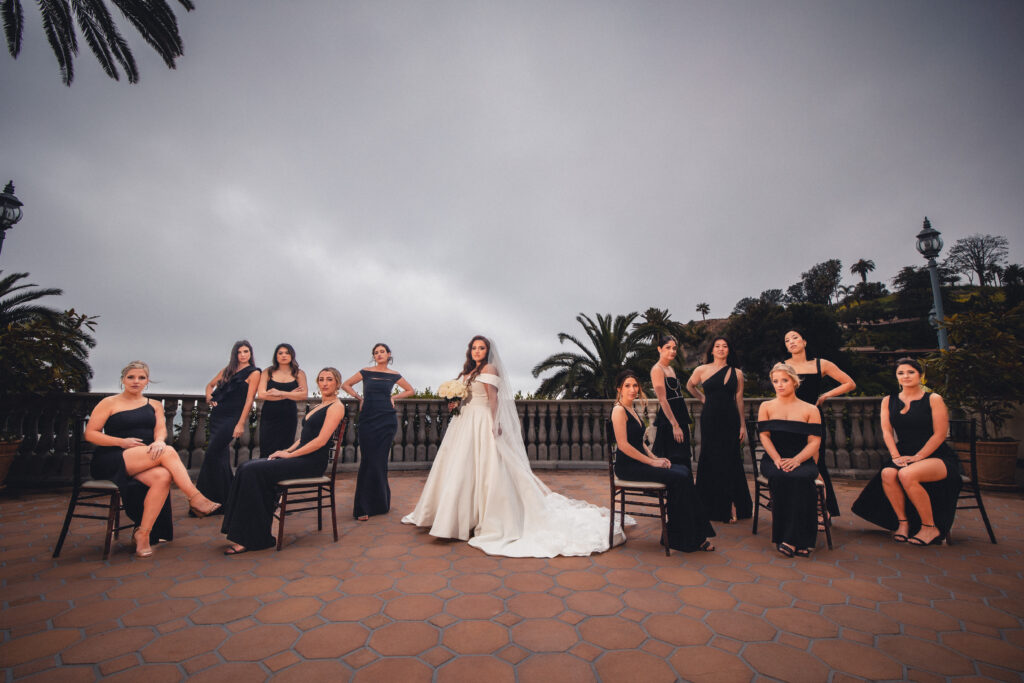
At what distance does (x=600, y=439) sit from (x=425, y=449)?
339 centimetres

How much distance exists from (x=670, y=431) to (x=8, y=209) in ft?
35.7

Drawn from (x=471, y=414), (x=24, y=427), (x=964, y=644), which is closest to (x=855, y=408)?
(x=964, y=644)

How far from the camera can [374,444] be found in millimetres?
5098

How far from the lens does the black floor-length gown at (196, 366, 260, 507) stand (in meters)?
5.04

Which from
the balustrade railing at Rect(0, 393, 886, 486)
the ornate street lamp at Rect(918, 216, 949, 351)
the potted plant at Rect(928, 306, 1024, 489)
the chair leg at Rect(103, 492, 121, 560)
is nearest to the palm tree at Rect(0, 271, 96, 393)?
the balustrade railing at Rect(0, 393, 886, 486)

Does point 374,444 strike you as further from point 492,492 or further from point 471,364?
point 492,492

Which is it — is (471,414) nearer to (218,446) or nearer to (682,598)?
(682,598)

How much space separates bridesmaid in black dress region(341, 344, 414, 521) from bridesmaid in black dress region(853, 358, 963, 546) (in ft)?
16.5

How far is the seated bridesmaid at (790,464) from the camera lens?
147 inches

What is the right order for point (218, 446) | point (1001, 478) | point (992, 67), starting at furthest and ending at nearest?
point (992, 67) → point (1001, 478) → point (218, 446)

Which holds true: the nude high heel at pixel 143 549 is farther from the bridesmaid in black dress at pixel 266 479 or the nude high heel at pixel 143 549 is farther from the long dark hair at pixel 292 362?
the long dark hair at pixel 292 362

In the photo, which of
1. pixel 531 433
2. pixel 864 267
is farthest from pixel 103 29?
pixel 864 267

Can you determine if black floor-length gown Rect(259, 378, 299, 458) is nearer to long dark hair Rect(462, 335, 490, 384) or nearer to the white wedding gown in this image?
the white wedding gown

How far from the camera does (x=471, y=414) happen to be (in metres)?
4.53
